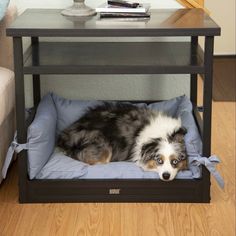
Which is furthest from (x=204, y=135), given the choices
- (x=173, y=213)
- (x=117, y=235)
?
(x=117, y=235)

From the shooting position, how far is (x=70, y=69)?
2.50m

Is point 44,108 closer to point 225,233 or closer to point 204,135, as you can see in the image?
point 204,135

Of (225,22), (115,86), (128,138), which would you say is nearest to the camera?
(128,138)

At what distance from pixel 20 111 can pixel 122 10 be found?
0.67 m

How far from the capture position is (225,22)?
212 inches

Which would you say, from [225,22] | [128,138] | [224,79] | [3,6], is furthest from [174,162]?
[225,22]

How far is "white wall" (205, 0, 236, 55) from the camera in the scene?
5332mm

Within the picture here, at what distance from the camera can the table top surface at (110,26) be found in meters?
2.43

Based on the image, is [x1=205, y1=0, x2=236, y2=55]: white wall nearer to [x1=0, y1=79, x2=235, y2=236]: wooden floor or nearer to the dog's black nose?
[x1=0, y1=79, x2=235, y2=236]: wooden floor

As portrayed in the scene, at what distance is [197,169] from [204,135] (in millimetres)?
182

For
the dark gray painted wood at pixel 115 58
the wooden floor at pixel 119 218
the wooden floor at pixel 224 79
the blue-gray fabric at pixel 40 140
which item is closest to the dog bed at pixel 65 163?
the blue-gray fabric at pixel 40 140

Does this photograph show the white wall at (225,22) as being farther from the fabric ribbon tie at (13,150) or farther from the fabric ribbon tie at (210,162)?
the fabric ribbon tie at (13,150)

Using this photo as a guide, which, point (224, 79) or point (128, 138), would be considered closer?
point (128, 138)

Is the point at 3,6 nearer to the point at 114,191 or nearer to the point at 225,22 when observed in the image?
the point at 114,191
